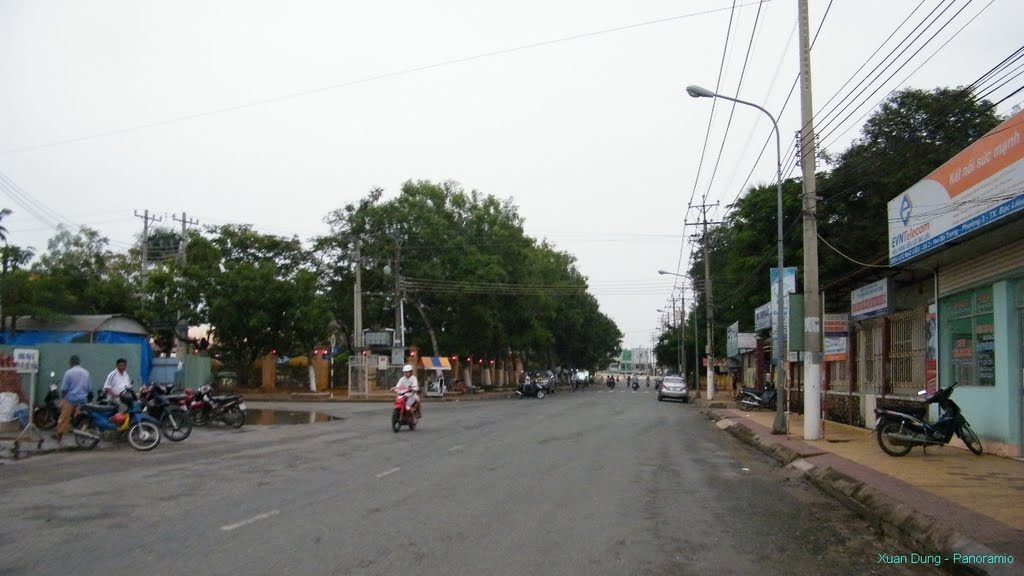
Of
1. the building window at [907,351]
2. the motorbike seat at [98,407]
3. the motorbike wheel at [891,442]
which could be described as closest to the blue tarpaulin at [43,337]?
the motorbike seat at [98,407]

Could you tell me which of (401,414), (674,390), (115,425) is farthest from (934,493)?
(674,390)

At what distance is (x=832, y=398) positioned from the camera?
25.9 metres

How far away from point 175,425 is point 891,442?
14.9 meters

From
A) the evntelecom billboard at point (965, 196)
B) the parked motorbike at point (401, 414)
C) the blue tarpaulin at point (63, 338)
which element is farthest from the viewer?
the blue tarpaulin at point (63, 338)

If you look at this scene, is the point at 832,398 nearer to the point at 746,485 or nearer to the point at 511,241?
the point at 746,485

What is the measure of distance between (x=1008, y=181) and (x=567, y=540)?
944 cm

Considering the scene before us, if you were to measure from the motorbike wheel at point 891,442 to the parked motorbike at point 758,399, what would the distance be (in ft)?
67.1

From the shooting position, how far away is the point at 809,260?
1861 cm

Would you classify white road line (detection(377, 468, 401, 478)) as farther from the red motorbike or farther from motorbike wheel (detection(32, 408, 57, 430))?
motorbike wheel (detection(32, 408, 57, 430))

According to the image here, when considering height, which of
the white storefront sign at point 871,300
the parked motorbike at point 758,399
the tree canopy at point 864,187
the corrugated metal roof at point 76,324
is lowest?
the parked motorbike at point 758,399

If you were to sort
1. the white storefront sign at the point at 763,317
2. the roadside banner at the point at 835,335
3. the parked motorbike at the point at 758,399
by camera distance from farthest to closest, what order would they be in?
the parked motorbike at the point at 758,399 → the white storefront sign at the point at 763,317 → the roadside banner at the point at 835,335

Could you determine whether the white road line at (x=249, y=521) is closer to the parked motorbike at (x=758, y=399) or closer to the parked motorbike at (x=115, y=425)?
the parked motorbike at (x=115, y=425)

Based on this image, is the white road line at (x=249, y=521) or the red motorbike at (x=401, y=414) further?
the red motorbike at (x=401, y=414)

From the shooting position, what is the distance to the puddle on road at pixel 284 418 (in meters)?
26.7
